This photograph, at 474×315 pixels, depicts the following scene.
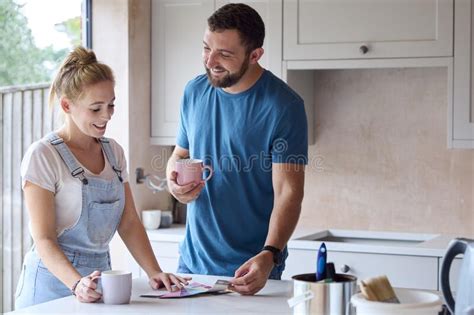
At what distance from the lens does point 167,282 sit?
2.37 m

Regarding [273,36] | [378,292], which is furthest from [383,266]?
[378,292]

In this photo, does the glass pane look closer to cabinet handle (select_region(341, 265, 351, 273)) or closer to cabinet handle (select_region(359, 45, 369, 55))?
cabinet handle (select_region(359, 45, 369, 55))

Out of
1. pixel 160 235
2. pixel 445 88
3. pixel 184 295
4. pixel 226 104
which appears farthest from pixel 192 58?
pixel 184 295

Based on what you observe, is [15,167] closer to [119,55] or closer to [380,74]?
[119,55]

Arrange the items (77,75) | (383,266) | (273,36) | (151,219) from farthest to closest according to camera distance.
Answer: (151,219)
(273,36)
(383,266)
(77,75)

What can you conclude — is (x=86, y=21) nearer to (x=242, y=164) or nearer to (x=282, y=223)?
(x=242, y=164)

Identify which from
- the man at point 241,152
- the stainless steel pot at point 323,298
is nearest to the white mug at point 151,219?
the man at point 241,152

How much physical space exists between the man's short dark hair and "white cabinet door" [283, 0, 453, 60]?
125 cm

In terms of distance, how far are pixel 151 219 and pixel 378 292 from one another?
2.75m

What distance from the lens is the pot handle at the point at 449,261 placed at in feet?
5.96

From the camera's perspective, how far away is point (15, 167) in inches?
153

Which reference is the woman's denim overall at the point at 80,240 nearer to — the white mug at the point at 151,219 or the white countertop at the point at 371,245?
the white countertop at the point at 371,245

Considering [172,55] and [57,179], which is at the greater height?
[172,55]

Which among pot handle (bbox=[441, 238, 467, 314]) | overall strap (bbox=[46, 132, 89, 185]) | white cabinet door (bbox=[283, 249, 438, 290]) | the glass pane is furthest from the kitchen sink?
pot handle (bbox=[441, 238, 467, 314])
